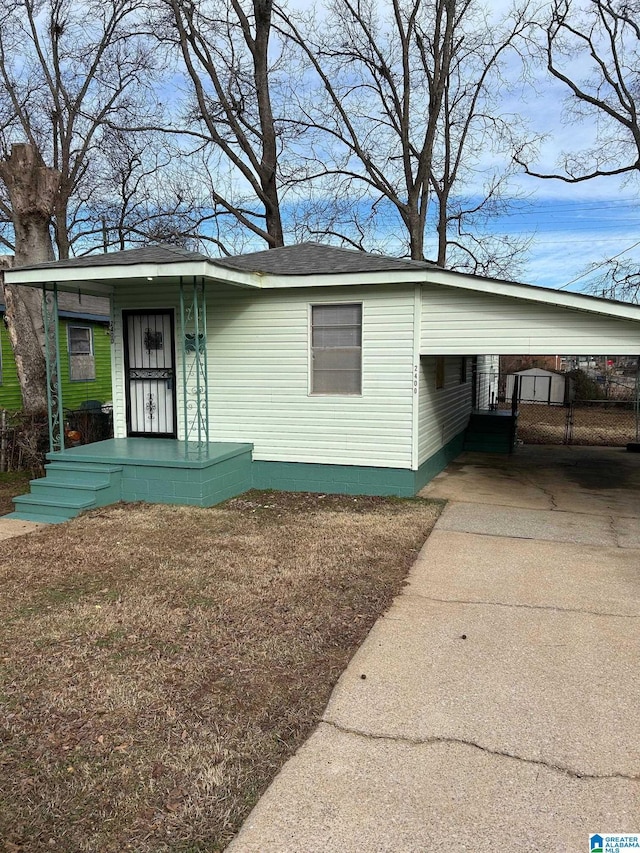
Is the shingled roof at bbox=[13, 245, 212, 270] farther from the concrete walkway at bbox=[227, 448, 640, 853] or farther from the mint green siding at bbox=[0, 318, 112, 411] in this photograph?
the mint green siding at bbox=[0, 318, 112, 411]

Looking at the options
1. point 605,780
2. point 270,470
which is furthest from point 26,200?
point 605,780

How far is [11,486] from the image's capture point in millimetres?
8750

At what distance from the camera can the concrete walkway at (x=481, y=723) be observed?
229 cm

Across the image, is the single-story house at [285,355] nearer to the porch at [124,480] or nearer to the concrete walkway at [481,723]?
the porch at [124,480]

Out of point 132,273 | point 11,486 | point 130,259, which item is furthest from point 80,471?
point 130,259

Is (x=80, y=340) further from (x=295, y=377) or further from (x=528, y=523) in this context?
(x=528, y=523)

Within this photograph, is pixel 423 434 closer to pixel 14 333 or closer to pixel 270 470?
pixel 270 470

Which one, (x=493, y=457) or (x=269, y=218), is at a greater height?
(x=269, y=218)

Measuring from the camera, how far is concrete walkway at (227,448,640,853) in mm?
2289

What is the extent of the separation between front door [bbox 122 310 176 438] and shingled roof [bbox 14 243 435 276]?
112cm

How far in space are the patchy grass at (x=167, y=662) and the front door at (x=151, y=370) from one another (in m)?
2.76

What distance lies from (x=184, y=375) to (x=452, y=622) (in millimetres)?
5527

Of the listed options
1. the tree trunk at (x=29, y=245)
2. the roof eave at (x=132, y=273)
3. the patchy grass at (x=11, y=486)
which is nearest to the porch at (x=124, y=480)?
the patchy grass at (x=11, y=486)

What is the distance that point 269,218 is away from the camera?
680 inches
